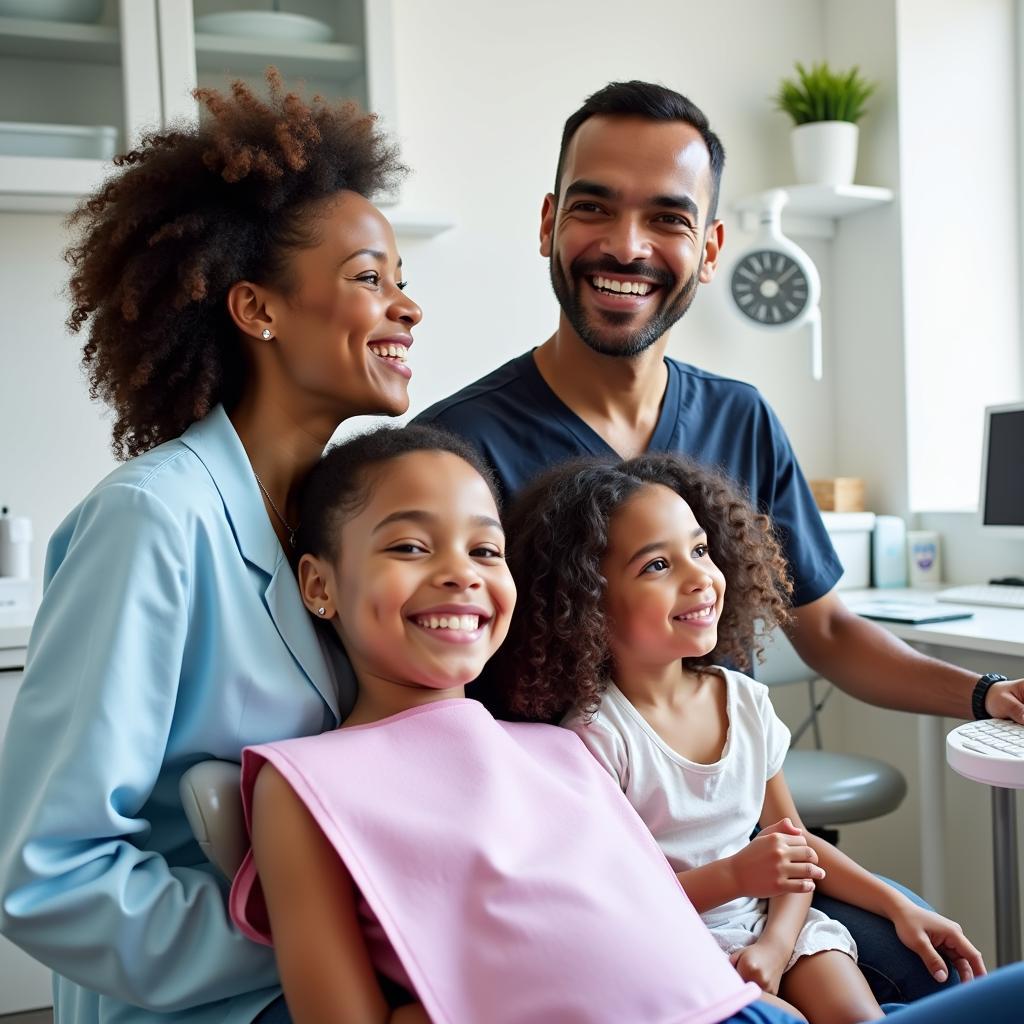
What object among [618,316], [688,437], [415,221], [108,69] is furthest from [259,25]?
[688,437]

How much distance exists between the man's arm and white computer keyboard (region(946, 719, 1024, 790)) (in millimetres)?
72

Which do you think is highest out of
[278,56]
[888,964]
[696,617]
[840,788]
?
[278,56]

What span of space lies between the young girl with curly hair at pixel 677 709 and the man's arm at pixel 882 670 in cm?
35

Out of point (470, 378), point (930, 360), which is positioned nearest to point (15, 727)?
point (470, 378)

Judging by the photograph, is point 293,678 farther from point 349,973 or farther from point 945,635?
point 945,635

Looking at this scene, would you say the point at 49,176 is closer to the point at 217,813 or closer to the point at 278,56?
the point at 278,56

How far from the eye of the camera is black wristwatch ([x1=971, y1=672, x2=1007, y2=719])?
61.7 inches

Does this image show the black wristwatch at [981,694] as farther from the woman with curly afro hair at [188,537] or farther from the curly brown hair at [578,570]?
the woman with curly afro hair at [188,537]

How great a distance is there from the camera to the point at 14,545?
2.52 meters

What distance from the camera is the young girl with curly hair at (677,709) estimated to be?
3.99 ft

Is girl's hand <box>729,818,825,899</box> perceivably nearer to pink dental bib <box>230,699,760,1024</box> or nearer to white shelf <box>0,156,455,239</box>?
pink dental bib <box>230,699,760,1024</box>

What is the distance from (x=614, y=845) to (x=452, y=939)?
193 millimetres

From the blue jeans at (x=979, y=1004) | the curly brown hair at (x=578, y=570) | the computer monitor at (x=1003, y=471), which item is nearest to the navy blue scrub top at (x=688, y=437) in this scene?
the curly brown hair at (x=578, y=570)

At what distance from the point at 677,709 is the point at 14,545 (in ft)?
5.71
